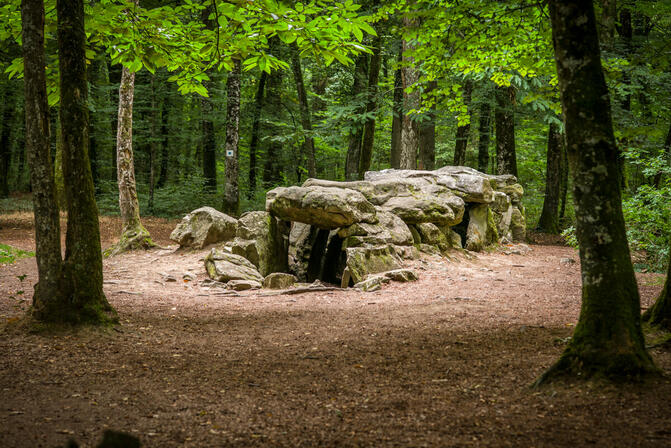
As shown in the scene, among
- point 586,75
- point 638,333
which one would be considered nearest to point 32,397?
point 638,333

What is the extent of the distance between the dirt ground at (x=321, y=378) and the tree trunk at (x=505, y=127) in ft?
30.8

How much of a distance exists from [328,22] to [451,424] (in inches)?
156

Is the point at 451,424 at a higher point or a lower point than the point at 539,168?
lower

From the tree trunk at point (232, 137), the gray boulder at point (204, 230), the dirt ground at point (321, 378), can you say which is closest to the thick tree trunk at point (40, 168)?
the dirt ground at point (321, 378)

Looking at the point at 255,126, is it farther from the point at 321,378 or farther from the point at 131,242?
the point at 321,378

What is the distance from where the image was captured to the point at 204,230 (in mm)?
10641

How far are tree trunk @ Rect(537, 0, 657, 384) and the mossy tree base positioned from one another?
9.92 metres

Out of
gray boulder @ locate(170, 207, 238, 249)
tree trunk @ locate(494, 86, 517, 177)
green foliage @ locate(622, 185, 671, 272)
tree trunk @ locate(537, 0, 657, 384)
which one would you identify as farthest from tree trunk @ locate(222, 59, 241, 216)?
tree trunk @ locate(537, 0, 657, 384)

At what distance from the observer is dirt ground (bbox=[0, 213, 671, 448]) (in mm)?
2541

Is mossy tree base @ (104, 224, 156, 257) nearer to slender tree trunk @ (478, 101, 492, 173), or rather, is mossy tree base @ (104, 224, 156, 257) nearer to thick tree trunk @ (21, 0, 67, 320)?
thick tree trunk @ (21, 0, 67, 320)

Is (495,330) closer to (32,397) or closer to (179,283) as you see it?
(32,397)

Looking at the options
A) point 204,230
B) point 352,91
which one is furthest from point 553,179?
point 204,230

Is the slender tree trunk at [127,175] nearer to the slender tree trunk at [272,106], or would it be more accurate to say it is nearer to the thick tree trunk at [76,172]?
the thick tree trunk at [76,172]

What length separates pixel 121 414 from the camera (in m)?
2.89
